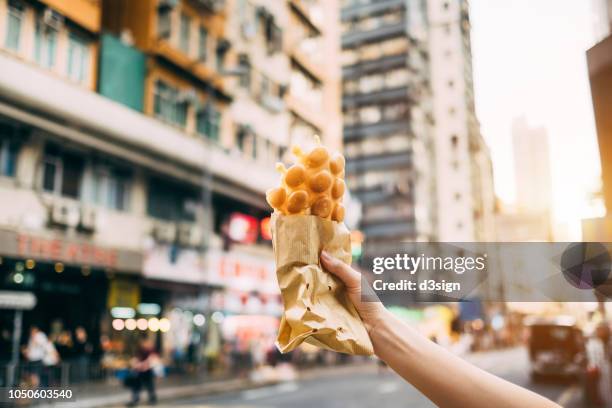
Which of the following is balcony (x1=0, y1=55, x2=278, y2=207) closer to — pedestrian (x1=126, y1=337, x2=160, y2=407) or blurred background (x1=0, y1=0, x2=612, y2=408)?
blurred background (x1=0, y1=0, x2=612, y2=408)

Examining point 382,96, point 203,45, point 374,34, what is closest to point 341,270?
point 203,45

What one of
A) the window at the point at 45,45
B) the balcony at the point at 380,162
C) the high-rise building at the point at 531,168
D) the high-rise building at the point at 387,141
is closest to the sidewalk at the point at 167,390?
the window at the point at 45,45

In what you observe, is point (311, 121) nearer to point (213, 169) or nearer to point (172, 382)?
point (213, 169)

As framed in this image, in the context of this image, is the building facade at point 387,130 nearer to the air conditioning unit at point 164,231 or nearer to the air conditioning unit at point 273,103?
the air conditioning unit at point 273,103

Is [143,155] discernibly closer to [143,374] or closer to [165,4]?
[165,4]

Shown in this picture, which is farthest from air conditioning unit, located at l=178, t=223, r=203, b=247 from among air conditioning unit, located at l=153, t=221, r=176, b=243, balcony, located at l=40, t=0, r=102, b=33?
balcony, located at l=40, t=0, r=102, b=33

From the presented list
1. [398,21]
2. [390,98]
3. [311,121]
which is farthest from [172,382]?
[390,98]

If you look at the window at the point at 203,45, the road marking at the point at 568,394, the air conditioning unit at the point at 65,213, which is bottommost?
the road marking at the point at 568,394
